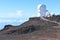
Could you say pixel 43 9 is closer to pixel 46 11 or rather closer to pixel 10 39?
pixel 46 11

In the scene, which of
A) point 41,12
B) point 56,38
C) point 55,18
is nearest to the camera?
point 56,38

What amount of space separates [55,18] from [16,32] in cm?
2490

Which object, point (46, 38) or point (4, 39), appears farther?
point (4, 39)

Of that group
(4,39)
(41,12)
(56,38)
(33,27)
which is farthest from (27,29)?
(41,12)

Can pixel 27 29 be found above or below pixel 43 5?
below

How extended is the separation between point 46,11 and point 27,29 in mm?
33174

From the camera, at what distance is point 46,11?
269 ft

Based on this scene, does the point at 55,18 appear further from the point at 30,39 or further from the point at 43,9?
the point at 30,39

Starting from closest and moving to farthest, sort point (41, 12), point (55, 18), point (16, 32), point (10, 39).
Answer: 1. point (10, 39)
2. point (16, 32)
3. point (55, 18)
4. point (41, 12)

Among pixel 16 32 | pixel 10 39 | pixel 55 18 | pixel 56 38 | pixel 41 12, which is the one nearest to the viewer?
pixel 56 38

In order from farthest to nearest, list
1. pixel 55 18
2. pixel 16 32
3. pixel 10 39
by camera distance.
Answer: pixel 55 18, pixel 16 32, pixel 10 39

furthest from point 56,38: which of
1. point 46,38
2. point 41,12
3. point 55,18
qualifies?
point 41,12

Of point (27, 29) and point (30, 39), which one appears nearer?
point (30, 39)

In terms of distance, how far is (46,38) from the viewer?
36594 millimetres
